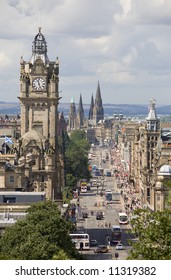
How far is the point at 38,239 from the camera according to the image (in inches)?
2717

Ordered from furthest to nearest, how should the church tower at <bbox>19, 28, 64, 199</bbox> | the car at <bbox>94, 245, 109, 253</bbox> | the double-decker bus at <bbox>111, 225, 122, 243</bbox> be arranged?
the church tower at <bbox>19, 28, 64, 199</bbox>, the double-decker bus at <bbox>111, 225, 122, 243</bbox>, the car at <bbox>94, 245, 109, 253</bbox>

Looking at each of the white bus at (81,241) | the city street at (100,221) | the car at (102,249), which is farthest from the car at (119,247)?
the white bus at (81,241)

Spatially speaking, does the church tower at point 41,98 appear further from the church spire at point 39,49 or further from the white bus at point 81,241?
the white bus at point 81,241

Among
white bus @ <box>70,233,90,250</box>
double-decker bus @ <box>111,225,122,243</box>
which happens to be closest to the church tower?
double-decker bus @ <box>111,225,122,243</box>

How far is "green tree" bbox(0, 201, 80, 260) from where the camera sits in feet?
214

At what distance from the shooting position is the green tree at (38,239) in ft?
214

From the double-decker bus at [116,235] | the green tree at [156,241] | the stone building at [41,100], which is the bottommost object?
the double-decker bus at [116,235]

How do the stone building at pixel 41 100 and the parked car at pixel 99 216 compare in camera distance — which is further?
the stone building at pixel 41 100

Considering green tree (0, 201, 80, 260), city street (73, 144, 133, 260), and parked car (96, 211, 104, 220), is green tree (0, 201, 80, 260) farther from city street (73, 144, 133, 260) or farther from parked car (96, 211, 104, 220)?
parked car (96, 211, 104, 220)

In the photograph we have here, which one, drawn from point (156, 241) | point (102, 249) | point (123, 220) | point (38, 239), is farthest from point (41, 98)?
point (156, 241)

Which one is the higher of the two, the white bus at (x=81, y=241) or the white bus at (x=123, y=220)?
the white bus at (x=81, y=241)

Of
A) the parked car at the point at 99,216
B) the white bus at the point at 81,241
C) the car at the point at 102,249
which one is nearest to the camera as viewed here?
the car at the point at 102,249

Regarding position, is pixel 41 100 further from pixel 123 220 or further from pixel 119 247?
pixel 119 247
